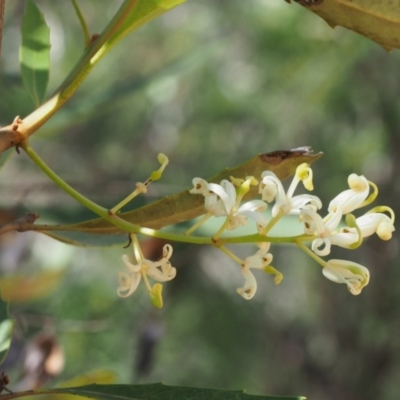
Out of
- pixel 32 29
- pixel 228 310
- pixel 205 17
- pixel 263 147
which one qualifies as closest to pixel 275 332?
pixel 228 310

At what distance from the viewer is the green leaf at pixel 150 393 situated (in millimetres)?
570

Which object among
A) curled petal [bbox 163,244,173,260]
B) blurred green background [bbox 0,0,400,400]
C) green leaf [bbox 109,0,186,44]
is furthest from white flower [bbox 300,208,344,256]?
blurred green background [bbox 0,0,400,400]

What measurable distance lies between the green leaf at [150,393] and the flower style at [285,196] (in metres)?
0.14

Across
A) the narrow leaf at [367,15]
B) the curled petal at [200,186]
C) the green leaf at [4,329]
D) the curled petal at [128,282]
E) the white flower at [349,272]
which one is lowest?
the green leaf at [4,329]

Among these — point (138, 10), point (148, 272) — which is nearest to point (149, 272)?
point (148, 272)

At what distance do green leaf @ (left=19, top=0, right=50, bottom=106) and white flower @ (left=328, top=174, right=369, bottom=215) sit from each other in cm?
30

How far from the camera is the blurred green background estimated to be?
2.43 meters

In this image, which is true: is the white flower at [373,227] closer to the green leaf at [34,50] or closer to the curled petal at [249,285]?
the curled petal at [249,285]

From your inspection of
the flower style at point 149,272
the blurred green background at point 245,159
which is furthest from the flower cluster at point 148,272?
the blurred green background at point 245,159

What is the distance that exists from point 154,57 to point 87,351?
2.38m

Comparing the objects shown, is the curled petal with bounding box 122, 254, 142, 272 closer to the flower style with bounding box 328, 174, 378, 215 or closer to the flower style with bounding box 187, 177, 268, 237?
the flower style with bounding box 187, 177, 268, 237

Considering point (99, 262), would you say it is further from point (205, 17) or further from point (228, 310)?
point (205, 17)

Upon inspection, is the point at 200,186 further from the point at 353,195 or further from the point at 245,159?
the point at 245,159

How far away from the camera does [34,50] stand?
76cm
